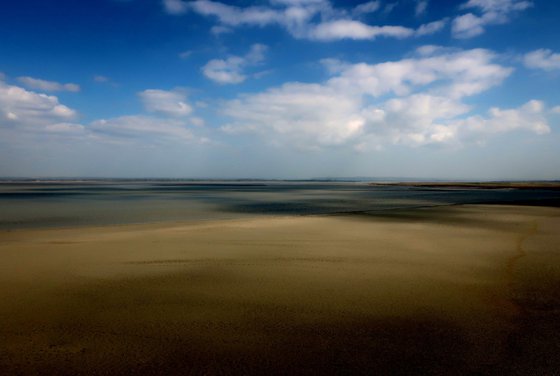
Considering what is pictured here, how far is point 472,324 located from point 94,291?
5.84m

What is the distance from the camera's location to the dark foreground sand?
346cm

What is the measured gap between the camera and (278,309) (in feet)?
15.8

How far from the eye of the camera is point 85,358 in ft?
11.5

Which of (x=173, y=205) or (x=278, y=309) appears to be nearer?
(x=278, y=309)

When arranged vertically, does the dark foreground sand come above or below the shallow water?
above

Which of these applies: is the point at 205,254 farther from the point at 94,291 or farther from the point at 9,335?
the point at 9,335

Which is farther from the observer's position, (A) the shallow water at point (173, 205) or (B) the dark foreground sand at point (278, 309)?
(A) the shallow water at point (173, 205)

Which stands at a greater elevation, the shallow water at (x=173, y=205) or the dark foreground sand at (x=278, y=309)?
the dark foreground sand at (x=278, y=309)

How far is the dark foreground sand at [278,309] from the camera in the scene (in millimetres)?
3461

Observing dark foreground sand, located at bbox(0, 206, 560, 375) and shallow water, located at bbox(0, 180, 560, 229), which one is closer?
dark foreground sand, located at bbox(0, 206, 560, 375)

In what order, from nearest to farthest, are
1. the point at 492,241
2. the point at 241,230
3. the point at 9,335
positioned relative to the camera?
the point at 9,335 < the point at 492,241 < the point at 241,230

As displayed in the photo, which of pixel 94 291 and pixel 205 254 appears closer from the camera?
pixel 94 291

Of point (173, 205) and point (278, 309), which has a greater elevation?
point (278, 309)

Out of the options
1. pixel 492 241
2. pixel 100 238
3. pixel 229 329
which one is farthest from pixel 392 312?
pixel 100 238
